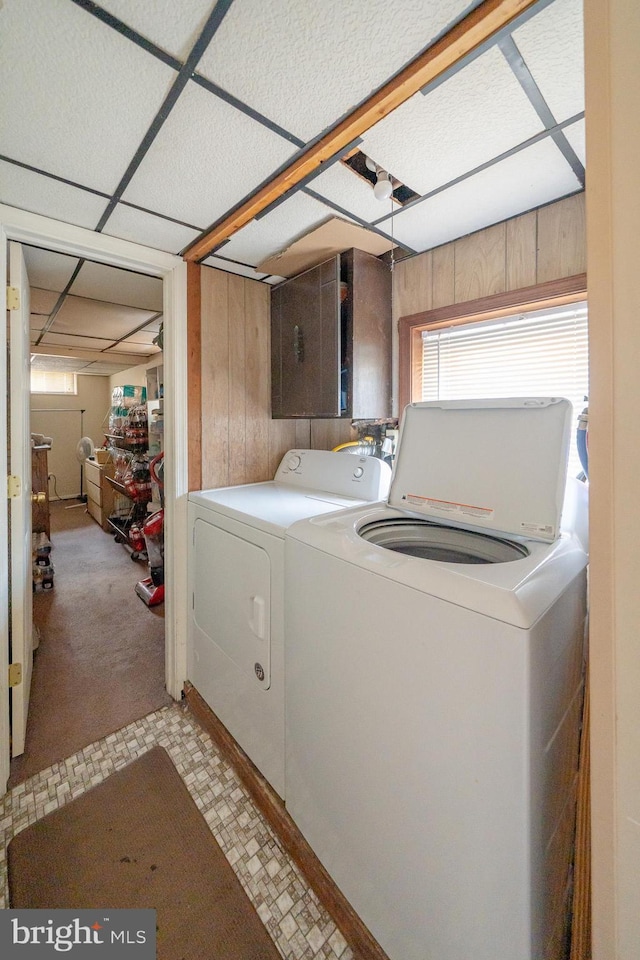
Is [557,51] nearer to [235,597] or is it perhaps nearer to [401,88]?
[401,88]

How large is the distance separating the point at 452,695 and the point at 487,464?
71cm

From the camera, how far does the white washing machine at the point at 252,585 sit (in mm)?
1365

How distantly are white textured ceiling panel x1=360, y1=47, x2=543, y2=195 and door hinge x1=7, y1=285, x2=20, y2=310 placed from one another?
4.95ft

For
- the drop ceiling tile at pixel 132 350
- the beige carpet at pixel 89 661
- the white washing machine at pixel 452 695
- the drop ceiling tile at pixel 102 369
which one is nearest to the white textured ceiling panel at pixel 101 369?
the drop ceiling tile at pixel 102 369

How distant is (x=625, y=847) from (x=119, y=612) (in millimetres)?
3157

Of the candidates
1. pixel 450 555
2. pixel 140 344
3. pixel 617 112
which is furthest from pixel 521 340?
→ pixel 140 344

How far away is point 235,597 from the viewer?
1556mm

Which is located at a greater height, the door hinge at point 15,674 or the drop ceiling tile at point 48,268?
the drop ceiling tile at point 48,268

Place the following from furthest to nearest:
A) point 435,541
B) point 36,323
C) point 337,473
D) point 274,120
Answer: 1. point 36,323
2. point 337,473
3. point 435,541
4. point 274,120

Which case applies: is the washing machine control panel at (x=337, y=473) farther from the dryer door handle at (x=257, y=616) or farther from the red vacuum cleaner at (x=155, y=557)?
the red vacuum cleaner at (x=155, y=557)

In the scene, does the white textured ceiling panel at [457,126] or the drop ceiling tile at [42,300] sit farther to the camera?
the drop ceiling tile at [42,300]

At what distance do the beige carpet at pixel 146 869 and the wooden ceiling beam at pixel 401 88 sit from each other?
228 centimetres

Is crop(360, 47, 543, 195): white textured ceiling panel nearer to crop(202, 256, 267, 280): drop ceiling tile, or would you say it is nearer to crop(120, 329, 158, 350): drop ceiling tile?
crop(202, 256, 267, 280): drop ceiling tile

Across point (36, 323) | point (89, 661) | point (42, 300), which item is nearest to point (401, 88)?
point (42, 300)
